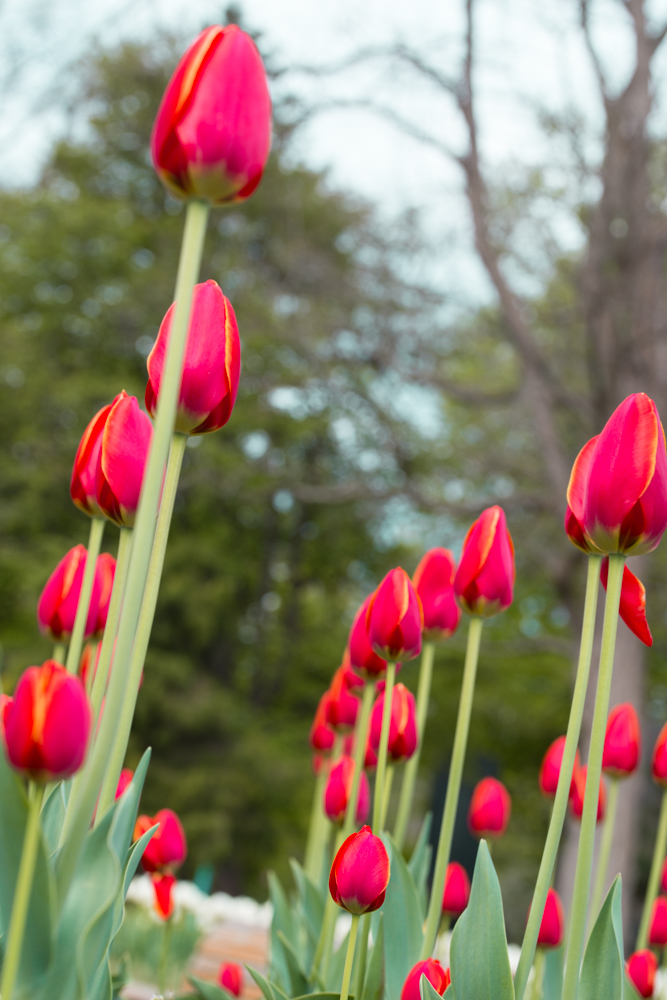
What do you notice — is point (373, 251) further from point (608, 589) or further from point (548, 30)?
point (608, 589)

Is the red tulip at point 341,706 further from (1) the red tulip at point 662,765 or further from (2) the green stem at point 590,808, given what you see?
(2) the green stem at point 590,808

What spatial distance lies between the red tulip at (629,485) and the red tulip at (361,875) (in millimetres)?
419

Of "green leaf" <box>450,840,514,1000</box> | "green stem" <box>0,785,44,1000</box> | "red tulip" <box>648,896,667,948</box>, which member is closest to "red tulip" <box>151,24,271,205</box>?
"green stem" <box>0,785,44,1000</box>

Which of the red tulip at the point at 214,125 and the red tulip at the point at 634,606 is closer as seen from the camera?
the red tulip at the point at 214,125

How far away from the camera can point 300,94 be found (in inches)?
225

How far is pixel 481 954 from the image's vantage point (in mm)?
923

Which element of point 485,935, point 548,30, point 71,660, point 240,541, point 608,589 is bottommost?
point 485,935

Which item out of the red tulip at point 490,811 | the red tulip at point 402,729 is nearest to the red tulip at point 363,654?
the red tulip at point 402,729

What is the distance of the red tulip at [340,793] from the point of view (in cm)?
144

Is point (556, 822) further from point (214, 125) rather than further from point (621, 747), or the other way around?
point (214, 125)

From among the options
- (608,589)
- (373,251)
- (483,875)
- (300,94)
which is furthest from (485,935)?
(373,251)

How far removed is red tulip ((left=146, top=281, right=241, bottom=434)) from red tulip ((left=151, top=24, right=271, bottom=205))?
0.17 metres

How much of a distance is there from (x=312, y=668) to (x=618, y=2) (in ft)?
25.6

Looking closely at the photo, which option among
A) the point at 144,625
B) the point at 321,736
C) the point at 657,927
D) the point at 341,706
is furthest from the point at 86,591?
the point at 657,927
